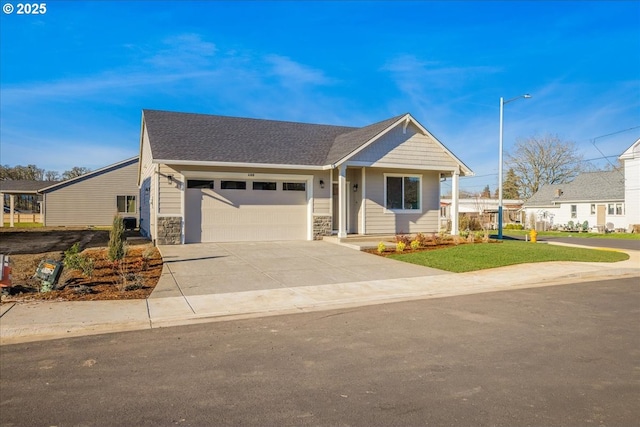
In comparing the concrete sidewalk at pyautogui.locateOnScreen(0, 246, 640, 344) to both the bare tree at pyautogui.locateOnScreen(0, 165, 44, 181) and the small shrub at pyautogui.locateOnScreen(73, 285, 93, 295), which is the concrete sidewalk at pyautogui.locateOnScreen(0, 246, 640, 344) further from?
the bare tree at pyautogui.locateOnScreen(0, 165, 44, 181)

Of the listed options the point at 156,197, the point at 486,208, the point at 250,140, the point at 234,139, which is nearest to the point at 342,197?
the point at 250,140

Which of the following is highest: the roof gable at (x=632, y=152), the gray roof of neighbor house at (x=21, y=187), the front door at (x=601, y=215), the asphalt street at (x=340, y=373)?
the roof gable at (x=632, y=152)

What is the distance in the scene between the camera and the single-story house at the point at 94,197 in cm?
3152

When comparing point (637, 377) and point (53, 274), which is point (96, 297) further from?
point (637, 377)

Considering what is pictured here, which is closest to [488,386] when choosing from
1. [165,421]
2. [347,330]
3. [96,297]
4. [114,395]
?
[347,330]

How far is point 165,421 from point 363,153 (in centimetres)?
1447

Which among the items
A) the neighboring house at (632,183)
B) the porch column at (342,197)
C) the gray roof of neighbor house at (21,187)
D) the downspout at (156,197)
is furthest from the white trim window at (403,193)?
the gray roof of neighbor house at (21,187)

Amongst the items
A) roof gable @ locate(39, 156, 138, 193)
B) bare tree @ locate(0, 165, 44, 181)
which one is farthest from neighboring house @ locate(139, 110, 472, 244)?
bare tree @ locate(0, 165, 44, 181)

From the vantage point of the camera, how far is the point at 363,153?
1708 centimetres

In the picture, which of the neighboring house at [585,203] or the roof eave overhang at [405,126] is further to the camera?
the neighboring house at [585,203]

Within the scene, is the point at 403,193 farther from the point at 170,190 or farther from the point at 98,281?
the point at 98,281

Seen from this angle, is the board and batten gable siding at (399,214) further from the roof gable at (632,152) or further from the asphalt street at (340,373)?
the roof gable at (632,152)

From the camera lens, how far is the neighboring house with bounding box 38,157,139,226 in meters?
31.5

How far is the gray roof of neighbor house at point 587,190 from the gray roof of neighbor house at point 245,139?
2580 centimetres
